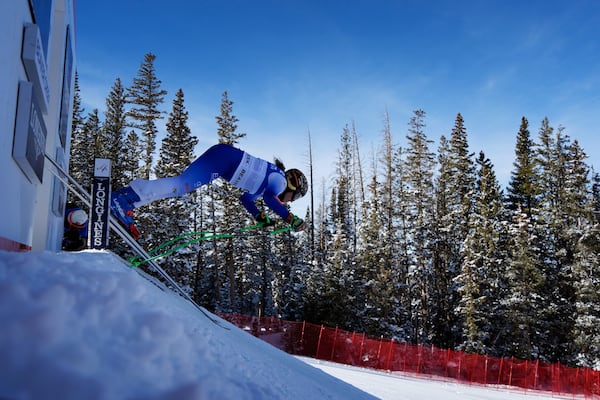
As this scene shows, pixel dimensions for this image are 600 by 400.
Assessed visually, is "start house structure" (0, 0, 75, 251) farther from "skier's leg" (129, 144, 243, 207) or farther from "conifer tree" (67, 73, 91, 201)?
"conifer tree" (67, 73, 91, 201)

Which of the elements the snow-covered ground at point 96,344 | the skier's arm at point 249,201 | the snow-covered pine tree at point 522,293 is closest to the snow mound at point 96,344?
the snow-covered ground at point 96,344

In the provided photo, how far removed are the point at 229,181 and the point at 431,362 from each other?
19.8m

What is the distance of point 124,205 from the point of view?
578cm

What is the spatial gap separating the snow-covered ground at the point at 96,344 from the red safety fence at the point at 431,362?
20.6 m

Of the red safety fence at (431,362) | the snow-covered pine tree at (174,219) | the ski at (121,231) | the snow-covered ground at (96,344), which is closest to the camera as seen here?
the snow-covered ground at (96,344)

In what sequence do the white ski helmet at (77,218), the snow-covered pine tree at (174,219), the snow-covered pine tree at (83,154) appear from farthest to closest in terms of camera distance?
the snow-covered pine tree at (83,154) < the snow-covered pine tree at (174,219) < the white ski helmet at (77,218)

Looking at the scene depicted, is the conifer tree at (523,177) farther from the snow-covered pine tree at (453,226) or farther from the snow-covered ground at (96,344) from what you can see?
the snow-covered ground at (96,344)

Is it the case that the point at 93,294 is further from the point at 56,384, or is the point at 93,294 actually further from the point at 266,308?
the point at 266,308

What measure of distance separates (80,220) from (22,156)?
354cm

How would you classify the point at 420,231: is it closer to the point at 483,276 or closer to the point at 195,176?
the point at 483,276

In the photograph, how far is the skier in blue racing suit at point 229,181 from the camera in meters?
5.87

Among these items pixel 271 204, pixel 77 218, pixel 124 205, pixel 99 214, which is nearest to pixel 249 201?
pixel 271 204

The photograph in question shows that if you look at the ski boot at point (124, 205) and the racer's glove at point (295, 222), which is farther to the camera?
the racer's glove at point (295, 222)

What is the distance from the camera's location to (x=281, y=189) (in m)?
7.17
